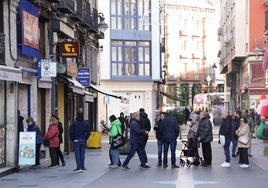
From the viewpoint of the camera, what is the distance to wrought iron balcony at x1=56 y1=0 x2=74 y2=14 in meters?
26.0

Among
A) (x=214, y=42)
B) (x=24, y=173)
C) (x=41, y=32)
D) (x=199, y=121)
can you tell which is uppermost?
(x=214, y=42)

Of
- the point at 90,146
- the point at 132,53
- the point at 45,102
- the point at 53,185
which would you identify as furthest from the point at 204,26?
the point at 53,185

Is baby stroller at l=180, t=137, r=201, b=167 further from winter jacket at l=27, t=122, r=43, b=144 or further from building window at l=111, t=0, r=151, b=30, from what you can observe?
building window at l=111, t=0, r=151, b=30

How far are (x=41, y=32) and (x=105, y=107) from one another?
102 ft

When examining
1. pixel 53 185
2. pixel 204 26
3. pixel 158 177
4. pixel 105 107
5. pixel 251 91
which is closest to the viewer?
pixel 53 185

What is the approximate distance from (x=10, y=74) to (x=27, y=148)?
7.84 feet

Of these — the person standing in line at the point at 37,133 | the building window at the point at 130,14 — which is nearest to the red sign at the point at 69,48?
the person standing in line at the point at 37,133

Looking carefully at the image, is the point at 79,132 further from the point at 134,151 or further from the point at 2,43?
the point at 2,43

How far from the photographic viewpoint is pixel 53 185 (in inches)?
650

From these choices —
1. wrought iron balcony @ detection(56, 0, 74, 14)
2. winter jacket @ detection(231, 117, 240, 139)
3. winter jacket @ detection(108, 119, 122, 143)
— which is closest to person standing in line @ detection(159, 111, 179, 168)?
winter jacket @ detection(108, 119, 122, 143)

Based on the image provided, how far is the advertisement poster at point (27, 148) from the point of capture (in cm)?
1970

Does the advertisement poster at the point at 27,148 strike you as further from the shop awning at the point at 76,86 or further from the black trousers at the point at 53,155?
the shop awning at the point at 76,86

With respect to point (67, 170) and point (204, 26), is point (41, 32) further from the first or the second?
point (204, 26)

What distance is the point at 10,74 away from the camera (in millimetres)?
18531
